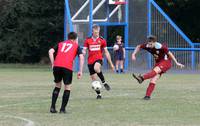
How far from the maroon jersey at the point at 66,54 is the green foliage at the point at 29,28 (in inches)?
1427

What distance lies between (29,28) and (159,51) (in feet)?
112

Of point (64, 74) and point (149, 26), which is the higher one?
point (64, 74)

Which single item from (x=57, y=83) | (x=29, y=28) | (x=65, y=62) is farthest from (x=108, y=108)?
(x=29, y=28)

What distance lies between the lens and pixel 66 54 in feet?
41.8

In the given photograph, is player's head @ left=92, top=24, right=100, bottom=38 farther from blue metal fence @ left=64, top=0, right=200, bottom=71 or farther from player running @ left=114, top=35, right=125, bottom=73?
blue metal fence @ left=64, top=0, right=200, bottom=71

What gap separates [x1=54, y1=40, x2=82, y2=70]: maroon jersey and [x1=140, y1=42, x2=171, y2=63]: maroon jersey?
Answer: 3.50m

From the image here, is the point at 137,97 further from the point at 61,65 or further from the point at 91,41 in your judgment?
the point at 61,65

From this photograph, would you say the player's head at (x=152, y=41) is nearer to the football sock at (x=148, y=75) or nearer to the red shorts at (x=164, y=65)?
the red shorts at (x=164, y=65)

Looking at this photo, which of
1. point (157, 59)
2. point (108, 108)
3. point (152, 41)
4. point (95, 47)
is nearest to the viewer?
point (108, 108)

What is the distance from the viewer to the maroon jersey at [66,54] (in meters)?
12.7

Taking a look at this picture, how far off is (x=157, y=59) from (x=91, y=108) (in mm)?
3359

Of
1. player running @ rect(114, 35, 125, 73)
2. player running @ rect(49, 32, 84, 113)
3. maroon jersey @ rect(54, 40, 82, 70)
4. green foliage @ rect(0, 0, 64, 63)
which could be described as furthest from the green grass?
green foliage @ rect(0, 0, 64, 63)

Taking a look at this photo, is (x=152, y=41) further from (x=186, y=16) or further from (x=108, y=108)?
(x=186, y=16)

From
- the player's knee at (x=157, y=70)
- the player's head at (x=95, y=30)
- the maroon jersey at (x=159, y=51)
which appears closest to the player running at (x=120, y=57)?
the player's head at (x=95, y=30)
